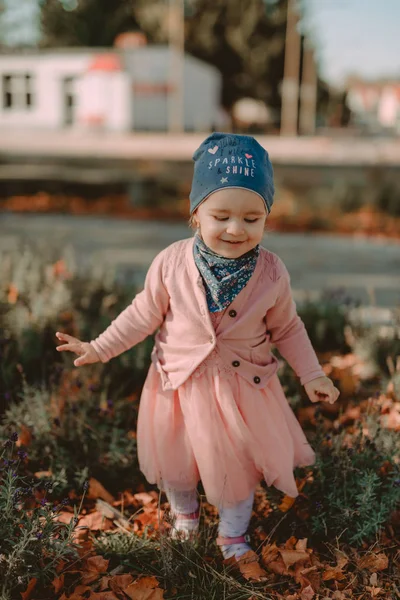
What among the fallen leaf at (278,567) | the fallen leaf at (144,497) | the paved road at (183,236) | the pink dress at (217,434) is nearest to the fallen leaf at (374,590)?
the fallen leaf at (278,567)

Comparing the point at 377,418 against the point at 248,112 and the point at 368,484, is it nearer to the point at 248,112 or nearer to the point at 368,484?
the point at 368,484

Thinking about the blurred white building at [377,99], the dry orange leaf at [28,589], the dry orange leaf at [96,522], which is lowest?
the blurred white building at [377,99]

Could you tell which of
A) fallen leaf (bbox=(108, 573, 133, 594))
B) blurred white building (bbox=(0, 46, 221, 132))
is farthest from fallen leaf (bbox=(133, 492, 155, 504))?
blurred white building (bbox=(0, 46, 221, 132))

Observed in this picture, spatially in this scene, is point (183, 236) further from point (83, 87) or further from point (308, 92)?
point (308, 92)

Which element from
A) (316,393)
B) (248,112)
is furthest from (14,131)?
(316,393)

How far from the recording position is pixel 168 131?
107 feet

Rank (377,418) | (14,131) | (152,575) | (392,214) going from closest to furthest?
(152,575)
(377,418)
(392,214)
(14,131)

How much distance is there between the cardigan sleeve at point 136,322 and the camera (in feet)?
6.89

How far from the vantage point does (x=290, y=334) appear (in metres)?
2.14

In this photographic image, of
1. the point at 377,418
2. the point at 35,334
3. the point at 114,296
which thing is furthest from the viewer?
the point at 114,296

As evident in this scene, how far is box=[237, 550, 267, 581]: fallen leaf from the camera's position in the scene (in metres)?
2.03

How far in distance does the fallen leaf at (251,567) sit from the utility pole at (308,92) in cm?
3739

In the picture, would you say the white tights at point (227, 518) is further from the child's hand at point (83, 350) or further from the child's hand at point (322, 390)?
the child's hand at point (83, 350)

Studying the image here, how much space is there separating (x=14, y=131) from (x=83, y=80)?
167 inches
